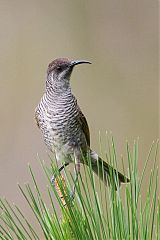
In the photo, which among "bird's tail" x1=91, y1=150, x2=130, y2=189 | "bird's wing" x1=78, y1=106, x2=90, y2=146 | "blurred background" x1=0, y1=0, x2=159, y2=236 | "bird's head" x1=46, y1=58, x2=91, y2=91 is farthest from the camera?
"blurred background" x1=0, y1=0, x2=159, y2=236

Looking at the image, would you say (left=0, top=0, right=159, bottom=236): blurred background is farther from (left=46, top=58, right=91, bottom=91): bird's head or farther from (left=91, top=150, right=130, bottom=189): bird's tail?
(left=91, top=150, right=130, bottom=189): bird's tail

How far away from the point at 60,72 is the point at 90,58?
822 mm

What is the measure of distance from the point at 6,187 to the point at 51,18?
2.30ft

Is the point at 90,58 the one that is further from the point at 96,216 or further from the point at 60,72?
the point at 96,216

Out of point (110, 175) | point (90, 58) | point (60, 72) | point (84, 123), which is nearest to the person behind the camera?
point (110, 175)

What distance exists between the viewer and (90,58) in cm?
244

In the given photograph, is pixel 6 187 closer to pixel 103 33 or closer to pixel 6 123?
pixel 6 123

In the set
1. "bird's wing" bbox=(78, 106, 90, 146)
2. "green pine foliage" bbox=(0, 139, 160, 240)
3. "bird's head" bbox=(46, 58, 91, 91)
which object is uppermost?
"bird's head" bbox=(46, 58, 91, 91)

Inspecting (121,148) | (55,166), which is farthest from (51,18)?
(55,166)

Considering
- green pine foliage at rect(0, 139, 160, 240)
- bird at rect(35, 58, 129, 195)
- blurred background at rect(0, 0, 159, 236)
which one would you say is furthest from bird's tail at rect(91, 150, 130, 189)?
blurred background at rect(0, 0, 159, 236)

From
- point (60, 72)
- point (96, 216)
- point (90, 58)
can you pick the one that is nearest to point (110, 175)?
point (96, 216)

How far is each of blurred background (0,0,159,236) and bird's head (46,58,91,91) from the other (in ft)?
2.35

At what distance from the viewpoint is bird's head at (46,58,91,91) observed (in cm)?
160

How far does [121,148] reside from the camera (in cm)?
246
